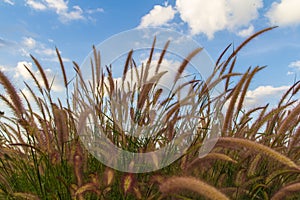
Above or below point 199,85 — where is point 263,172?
below

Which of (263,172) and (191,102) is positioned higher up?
(191,102)

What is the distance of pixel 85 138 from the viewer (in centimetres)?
227

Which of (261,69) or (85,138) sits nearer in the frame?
(85,138)

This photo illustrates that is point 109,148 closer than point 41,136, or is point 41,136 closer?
point 109,148

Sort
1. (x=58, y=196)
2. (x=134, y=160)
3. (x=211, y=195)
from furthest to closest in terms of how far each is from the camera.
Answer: (x=134, y=160), (x=58, y=196), (x=211, y=195)

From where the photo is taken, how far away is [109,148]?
216cm

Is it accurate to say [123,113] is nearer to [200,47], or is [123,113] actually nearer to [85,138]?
[85,138]

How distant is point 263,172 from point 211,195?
119 cm

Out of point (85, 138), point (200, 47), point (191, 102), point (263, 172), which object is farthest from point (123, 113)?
point (263, 172)

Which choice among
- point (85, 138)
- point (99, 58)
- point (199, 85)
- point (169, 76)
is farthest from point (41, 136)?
point (199, 85)

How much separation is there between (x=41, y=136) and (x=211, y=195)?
138cm

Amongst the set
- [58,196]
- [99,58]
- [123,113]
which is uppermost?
[99,58]

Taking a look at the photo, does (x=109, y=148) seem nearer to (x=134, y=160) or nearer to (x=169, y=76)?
(x=134, y=160)

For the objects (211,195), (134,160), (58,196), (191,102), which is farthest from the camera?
(191,102)
